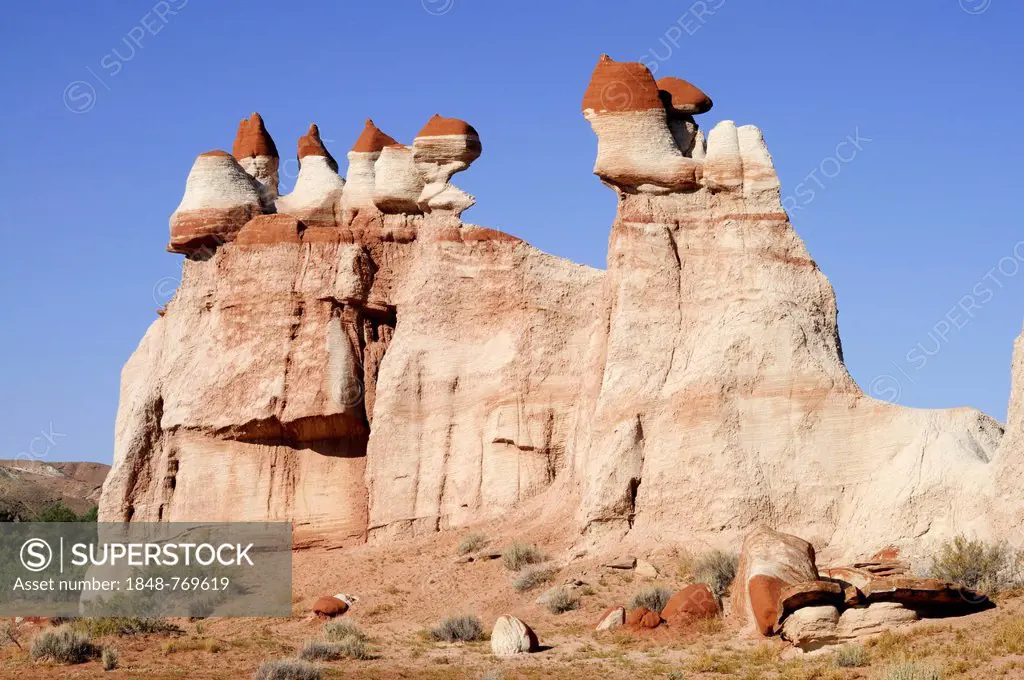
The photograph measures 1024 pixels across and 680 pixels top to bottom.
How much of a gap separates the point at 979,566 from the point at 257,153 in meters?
23.5

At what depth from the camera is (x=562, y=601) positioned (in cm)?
2622

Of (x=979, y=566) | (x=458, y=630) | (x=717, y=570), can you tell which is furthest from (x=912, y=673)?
(x=458, y=630)

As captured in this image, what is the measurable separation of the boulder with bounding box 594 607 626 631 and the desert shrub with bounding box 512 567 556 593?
3.57 meters

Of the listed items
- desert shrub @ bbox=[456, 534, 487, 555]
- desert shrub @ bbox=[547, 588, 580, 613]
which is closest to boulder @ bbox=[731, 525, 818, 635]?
desert shrub @ bbox=[547, 588, 580, 613]

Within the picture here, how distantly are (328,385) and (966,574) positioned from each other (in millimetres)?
16877

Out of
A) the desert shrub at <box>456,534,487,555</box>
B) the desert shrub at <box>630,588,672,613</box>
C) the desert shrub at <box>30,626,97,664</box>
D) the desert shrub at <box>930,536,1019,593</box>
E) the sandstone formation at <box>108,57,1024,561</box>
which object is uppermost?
the sandstone formation at <box>108,57,1024,561</box>

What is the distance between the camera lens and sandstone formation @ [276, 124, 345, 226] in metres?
38.5

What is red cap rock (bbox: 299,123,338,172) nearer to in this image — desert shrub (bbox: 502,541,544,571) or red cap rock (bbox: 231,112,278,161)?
red cap rock (bbox: 231,112,278,161)

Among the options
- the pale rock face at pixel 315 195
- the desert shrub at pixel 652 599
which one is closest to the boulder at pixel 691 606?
the desert shrub at pixel 652 599

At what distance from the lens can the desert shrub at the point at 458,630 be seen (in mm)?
25125

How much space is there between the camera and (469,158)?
36500 millimetres

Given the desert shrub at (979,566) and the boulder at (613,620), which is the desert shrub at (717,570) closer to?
the boulder at (613,620)

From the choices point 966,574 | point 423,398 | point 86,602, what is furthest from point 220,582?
point 966,574

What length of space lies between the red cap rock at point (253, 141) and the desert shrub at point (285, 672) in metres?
21.6
